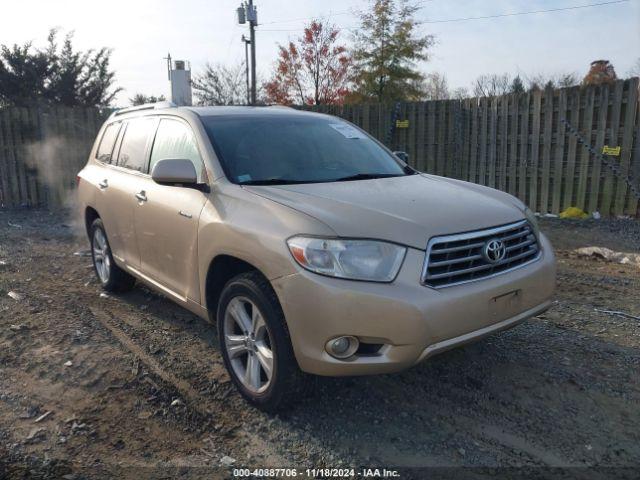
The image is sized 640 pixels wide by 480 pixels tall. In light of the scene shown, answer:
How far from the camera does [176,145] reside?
4141 millimetres

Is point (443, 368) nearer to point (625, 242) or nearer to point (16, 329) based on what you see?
point (16, 329)

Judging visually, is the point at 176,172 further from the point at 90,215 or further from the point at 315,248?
the point at 90,215

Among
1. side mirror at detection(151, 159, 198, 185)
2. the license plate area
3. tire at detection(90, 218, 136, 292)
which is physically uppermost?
side mirror at detection(151, 159, 198, 185)

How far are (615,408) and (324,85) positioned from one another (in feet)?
88.1

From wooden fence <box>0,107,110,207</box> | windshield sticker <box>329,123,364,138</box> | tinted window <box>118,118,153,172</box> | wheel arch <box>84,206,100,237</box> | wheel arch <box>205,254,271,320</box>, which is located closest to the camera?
wheel arch <box>205,254,271,320</box>

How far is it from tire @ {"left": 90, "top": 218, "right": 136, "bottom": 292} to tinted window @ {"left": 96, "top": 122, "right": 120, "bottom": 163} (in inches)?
25.8

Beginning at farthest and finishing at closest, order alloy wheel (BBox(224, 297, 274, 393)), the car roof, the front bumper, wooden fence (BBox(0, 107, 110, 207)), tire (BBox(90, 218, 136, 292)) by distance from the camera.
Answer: wooden fence (BBox(0, 107, 110, 207))
tire (BBox(90, 218, 136, 292))
the car roof
alloy wheel (BBox(224, 297, 274, 393))
the front bumper

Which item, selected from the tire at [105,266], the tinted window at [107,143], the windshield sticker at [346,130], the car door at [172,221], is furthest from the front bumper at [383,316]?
the tinted window at [107,143]

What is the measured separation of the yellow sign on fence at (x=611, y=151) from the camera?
29.3 feet

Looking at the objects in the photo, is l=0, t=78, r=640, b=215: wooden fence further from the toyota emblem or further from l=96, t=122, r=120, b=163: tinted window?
the toyota emblem

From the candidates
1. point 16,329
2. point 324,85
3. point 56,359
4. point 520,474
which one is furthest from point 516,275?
point 324,85

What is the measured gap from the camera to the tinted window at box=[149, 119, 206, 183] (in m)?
3.83

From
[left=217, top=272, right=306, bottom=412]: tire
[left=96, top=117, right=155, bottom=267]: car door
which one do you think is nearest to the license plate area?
[left=217, top=272, right=306, bottom=412]: tire

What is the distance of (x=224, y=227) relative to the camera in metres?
3.27
